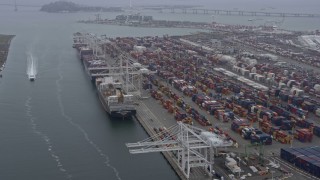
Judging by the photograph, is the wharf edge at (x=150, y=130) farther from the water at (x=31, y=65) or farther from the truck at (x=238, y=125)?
the water at (x=31, y=65)

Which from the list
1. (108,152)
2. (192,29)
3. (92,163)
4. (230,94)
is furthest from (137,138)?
(192,29)

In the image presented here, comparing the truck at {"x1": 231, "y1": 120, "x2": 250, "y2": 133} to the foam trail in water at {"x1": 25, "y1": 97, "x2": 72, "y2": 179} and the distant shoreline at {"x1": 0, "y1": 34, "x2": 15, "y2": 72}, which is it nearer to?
the foam trail in water at {"x1": 25, "y1": 97, "x2": 72, "y2": 179}

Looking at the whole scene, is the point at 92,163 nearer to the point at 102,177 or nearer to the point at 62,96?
the point at 102,177

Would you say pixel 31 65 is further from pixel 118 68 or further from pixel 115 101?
pixel 115 101

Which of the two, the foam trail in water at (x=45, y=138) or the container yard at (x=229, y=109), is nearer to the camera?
the container yard at (x=229, y=109)

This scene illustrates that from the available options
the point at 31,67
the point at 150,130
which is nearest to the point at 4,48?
the point at 31,67

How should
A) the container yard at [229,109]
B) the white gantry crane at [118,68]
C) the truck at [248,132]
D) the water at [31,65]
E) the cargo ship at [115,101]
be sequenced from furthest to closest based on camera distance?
the water at [31,65], the white gantry crane at [118,68], the cargo ship at [115,101], the truck at [248,132], the container yard at [229,109]

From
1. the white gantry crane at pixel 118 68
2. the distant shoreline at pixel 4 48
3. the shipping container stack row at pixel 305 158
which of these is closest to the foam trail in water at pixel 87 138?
the white gantry crane at pixel 118 68

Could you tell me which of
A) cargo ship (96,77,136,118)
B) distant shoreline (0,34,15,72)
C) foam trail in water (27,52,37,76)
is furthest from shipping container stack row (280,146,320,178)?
distant shoreline (0,34,15,72)
